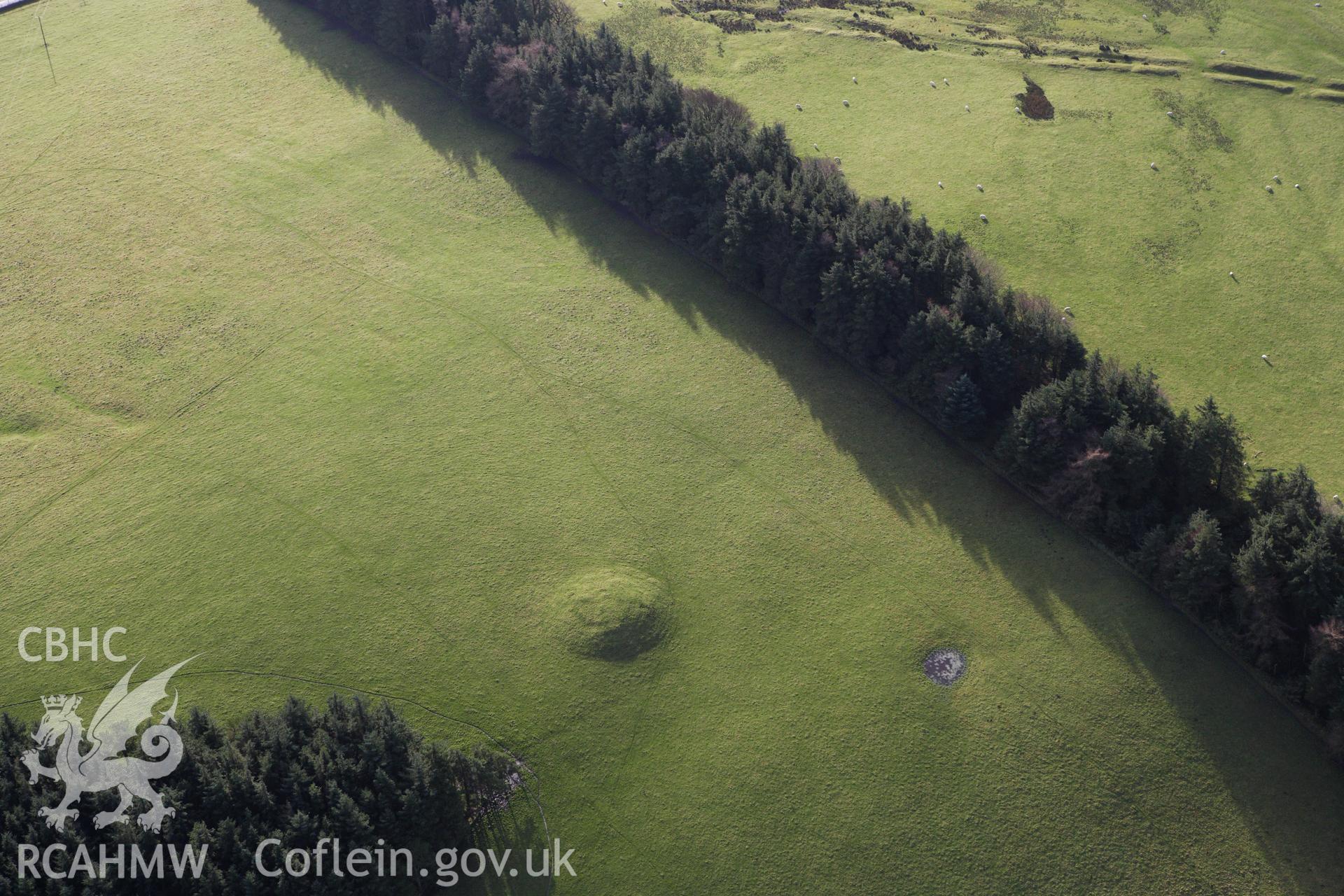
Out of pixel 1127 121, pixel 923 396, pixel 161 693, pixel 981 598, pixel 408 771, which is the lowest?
pixel 161 693

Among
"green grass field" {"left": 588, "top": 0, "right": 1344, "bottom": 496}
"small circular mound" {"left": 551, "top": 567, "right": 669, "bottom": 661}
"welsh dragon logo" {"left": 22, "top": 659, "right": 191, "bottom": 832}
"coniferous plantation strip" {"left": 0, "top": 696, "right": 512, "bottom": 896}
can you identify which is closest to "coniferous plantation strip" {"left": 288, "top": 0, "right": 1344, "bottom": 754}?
"green grass field" {"left": 588, "top": 0, "right": 1344, "bottom": 496}

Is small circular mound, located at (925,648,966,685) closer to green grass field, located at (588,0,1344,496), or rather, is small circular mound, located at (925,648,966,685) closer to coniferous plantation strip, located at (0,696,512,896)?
coniferous plantation strip, located at (0,696,512,896)

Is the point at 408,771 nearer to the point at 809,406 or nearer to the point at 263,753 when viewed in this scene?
the point at 263,753

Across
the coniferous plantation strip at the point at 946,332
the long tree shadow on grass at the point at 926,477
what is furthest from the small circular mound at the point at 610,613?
the coniferous plantation strip at the point at 946,332

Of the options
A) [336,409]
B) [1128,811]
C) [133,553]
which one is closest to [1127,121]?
[1128,811]

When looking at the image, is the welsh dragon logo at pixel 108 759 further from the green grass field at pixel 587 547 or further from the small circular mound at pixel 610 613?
the small circular mound at pixel 610 613

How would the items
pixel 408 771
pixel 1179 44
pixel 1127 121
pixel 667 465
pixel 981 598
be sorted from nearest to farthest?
pixel 408 771 < pixel 981 598 < pixel 667 465 < pixel 1127 121 < pixel 1179 44

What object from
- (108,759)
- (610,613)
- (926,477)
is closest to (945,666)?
(926,477)
